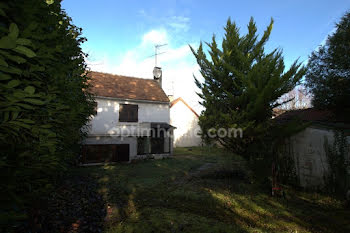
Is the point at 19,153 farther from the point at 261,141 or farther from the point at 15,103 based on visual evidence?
the point at 261,141

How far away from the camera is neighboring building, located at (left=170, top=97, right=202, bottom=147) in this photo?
90.0 feet

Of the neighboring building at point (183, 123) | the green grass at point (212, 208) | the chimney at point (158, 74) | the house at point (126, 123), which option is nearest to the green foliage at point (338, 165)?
the green grass at point (212, 208)

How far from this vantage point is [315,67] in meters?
9.82

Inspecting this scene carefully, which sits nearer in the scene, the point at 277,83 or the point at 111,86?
the point at 277,83

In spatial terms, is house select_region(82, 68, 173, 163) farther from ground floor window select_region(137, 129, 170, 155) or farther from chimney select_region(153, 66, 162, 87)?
chimney select_region(153, 66, 162, 87)

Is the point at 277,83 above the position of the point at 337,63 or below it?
below

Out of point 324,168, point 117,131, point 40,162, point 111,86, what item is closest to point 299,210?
point 324,168

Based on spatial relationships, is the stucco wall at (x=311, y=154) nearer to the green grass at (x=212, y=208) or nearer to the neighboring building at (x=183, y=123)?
the green grass at (x=212, y=208)

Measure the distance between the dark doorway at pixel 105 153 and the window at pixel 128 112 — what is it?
2464mm

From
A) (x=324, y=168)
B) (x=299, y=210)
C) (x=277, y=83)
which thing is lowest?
(x=299, y=210)

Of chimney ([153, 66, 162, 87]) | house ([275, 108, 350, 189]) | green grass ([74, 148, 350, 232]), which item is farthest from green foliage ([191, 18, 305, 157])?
chimney ([153, 66, 162, 87])

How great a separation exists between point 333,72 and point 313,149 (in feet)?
13.8

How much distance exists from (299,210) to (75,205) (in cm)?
757

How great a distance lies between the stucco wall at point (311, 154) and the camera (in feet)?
25.4
